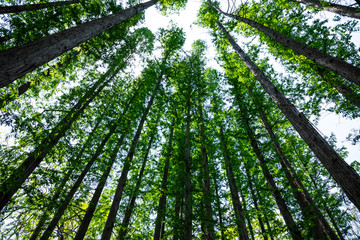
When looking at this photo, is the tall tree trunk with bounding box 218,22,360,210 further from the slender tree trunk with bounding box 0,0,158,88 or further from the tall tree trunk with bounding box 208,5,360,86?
the slender tree trunk with bounding box 0,0,158,88

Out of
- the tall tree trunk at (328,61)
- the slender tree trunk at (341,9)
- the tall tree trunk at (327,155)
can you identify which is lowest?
the tall tree trunk at (327,155)

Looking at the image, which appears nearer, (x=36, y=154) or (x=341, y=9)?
(x=36, y=154)

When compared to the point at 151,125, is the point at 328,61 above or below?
below

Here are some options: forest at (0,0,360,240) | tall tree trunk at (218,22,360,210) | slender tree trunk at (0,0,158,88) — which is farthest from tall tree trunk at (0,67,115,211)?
tall tree trunk at (218,22,360,210)

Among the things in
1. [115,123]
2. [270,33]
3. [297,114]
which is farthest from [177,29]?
[297,114]

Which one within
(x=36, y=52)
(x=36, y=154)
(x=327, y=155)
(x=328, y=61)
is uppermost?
(x=328, y=61)

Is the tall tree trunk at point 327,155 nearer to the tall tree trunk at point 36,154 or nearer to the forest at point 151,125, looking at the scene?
the forest at point 151,125

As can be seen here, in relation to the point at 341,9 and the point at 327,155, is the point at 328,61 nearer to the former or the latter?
the point at 327,155

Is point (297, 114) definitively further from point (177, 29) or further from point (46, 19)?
point (177, 29)

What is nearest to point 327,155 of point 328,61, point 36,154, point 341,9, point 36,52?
point 328,61

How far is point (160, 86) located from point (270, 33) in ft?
26.2

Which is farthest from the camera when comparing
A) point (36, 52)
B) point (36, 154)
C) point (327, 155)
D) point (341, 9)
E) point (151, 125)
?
point (151, 125)

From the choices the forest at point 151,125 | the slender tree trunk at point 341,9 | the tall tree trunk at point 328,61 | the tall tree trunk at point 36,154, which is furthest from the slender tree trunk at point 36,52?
the slender tree trunk at point 341,9

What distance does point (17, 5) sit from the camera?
498 centimetres
